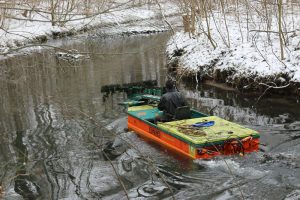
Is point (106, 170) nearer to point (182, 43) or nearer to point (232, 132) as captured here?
point (232, 132)

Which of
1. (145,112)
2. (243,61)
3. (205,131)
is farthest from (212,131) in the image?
(243,61)

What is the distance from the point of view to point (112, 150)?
11602 millimetres

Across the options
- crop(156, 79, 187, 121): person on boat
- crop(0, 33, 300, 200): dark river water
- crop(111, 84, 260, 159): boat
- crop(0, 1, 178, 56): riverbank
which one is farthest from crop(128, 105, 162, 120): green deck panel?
crop(0, 1, 178, 56): riverbank

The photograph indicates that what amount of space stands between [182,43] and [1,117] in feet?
34.8

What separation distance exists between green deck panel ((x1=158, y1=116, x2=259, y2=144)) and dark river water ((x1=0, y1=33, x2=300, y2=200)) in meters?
0.49

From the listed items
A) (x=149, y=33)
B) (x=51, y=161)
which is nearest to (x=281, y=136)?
(x=51, y=161)

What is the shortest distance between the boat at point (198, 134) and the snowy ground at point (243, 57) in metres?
5.17

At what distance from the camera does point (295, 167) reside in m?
9.34

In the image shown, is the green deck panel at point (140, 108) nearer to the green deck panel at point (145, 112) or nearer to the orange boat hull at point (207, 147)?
the green deck panel at point (145, 112)

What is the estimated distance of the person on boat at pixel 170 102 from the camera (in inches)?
462

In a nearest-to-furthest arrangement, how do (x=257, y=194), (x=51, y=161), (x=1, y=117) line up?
(x=257, y=194)
(x=51, y=161)
(x=1, y=117)

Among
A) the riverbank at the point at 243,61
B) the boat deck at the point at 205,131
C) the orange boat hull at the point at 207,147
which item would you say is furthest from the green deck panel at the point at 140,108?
the riverbank at the point at 243,61

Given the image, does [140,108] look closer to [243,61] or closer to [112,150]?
[112,150]

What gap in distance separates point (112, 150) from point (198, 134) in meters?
2.54
